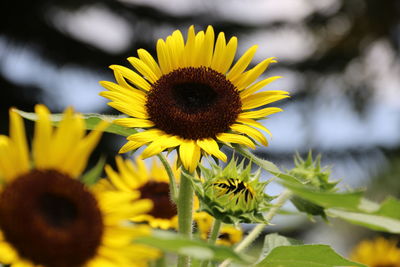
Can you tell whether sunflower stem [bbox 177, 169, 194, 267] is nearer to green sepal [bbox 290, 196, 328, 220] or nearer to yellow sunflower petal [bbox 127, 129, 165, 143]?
yellow sunflower petal [bbox 127, 129, 165, 143]

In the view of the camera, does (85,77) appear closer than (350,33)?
Yes

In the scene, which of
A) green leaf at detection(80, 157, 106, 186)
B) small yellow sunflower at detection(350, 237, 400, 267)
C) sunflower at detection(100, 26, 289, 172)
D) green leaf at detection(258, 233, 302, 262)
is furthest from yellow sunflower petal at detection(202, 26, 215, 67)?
small yellow sunflower at detection(350, 237, 400, 267)

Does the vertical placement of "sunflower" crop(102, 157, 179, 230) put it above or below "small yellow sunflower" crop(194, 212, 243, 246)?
above

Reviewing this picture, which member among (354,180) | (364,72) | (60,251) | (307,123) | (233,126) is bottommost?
(60,251)

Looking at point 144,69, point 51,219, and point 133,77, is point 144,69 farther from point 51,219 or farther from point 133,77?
point 51,219

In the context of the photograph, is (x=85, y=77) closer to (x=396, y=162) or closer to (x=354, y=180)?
(x=354, y=180)

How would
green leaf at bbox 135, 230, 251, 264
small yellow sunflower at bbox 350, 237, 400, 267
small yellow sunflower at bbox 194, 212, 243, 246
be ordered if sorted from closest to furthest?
green leaf at bbox 135, 230, 251, 264 < small yellow sunflower at bbox 194, 212, 243, 246 < small yellow sunflower at bbox 350, 237, 400, 267

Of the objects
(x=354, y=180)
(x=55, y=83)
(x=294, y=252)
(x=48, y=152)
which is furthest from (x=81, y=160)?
(x=354, y=180)
